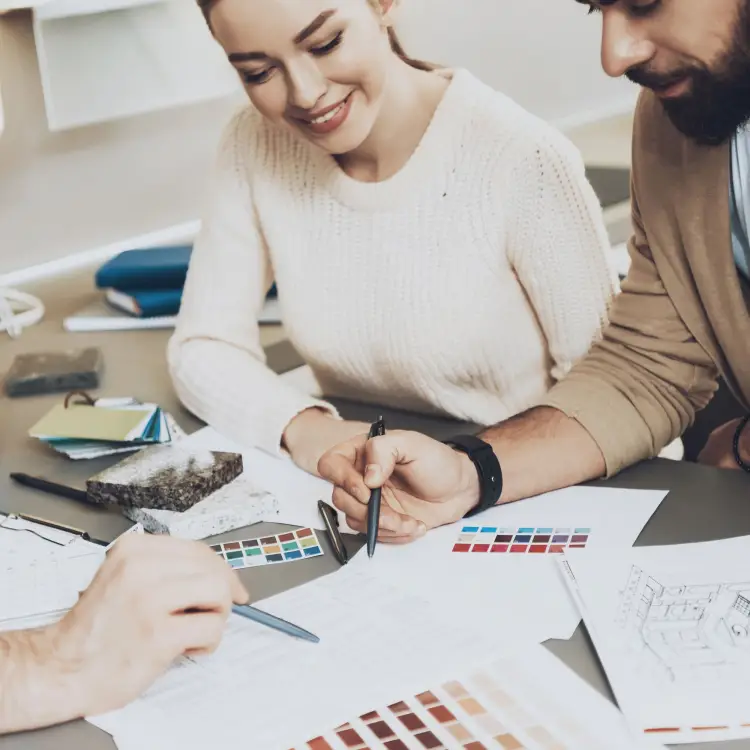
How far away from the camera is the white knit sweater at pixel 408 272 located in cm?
121

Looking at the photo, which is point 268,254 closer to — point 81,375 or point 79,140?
point 81,375

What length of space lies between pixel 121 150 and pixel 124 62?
0.54 ft

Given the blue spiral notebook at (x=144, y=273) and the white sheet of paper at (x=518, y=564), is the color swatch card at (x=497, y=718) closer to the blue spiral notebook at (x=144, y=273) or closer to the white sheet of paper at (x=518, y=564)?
the white sheet of paper at (x=518, y=564)

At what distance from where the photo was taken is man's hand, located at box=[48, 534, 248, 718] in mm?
747

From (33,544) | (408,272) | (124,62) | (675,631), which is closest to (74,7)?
(124,62)

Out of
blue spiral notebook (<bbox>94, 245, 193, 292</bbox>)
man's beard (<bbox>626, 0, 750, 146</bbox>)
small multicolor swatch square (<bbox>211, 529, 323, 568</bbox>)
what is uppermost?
man's beard (<bbox>626, 0, 750, 146</bbox>)

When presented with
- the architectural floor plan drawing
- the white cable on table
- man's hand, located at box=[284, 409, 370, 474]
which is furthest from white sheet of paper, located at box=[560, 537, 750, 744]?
the white cable on table

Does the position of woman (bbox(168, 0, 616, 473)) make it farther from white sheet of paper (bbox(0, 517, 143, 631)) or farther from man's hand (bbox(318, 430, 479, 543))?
white sheet of paper (bbox(0, 517, 143, 631))

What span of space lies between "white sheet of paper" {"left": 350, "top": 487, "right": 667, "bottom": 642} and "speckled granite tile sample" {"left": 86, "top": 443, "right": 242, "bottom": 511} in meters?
0.20

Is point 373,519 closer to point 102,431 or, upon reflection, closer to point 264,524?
point 264,524

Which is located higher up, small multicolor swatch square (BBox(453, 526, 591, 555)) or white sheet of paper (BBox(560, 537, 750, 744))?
white sheet of paper (BBox(560, 537, 750, 744))

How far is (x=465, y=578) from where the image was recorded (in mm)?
880

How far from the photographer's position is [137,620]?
0.75 m

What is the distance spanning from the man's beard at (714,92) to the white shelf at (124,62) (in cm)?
104
